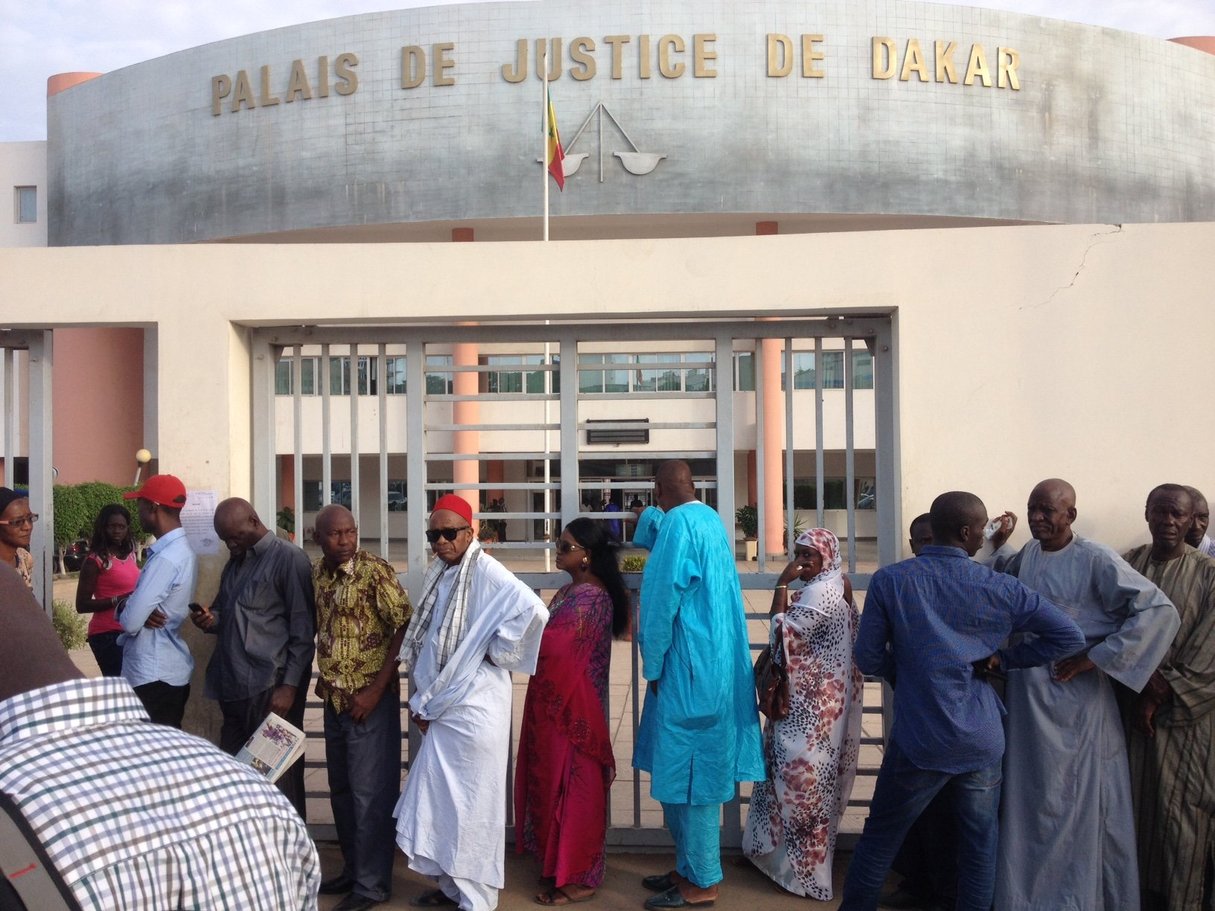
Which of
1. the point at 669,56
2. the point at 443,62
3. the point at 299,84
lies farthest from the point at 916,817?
the point at 299,84

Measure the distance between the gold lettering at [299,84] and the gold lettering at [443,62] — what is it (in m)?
2.48

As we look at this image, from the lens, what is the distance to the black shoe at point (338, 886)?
4.20 meters

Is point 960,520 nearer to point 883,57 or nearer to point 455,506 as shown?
point 455,506

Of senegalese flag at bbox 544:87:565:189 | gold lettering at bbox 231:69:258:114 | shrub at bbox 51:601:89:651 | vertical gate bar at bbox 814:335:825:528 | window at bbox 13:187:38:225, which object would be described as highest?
gold lettering at bbox 231:69:258:114

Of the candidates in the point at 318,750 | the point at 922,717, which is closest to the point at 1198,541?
the point at 922,717

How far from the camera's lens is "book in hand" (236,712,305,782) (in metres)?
3.68

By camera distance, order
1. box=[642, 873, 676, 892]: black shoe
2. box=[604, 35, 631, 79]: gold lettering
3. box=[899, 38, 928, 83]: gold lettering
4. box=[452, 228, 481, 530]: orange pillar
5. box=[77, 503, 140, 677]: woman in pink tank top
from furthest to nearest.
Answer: box=[452, 228, 481, 530]: orange pillar
box=[899, 38, 928, 83]: gold lettering
box=[604, 35, 631, 79]: gold lettering
box=[77, 503, 140, 677]: woman in pink tank top
box=[642, 873, 676, 892]: black shoe

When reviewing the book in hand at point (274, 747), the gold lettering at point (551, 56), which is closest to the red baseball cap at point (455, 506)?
the book in hand at point (274, 747)

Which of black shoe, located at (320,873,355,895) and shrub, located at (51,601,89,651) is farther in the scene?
shrub, located at (51,601,89,651)

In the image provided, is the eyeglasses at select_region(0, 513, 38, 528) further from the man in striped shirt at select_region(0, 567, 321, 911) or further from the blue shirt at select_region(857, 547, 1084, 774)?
the blue shirt at select_region(857, 547, 1084, 774)

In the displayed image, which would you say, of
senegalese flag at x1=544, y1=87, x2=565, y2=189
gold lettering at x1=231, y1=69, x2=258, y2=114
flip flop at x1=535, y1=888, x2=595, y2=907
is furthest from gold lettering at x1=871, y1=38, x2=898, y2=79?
flip flop at x1=535, y1=888, x2=595, y2=907

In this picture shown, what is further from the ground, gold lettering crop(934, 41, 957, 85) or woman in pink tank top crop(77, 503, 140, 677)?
gold lettering crop(934, 41, 957, 85)

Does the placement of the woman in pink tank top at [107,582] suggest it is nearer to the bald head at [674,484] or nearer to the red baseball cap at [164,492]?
the red baseball cap at [164,492]

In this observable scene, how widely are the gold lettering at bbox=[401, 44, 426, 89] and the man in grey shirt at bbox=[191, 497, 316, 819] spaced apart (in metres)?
16.5
